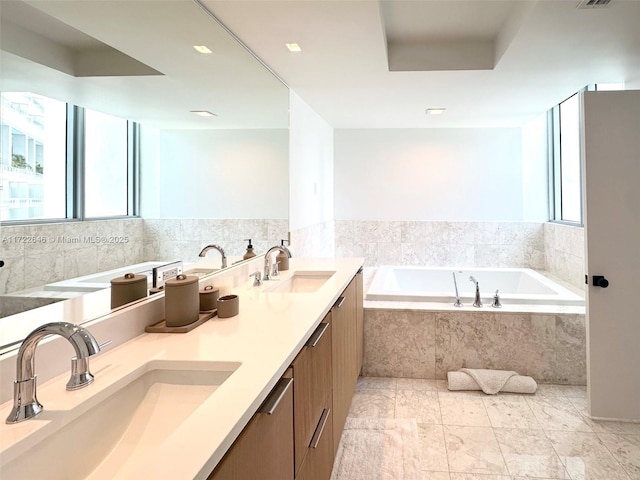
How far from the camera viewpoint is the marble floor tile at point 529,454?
2012 millimetres

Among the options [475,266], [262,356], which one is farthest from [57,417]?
[475,266]

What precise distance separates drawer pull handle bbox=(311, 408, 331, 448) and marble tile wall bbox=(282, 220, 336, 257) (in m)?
1.80

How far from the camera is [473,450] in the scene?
2.22 meters

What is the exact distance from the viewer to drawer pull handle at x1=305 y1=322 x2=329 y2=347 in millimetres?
1439

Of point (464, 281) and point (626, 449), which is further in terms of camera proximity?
point (464, 281)

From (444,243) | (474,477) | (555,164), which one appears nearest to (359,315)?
(474,477)

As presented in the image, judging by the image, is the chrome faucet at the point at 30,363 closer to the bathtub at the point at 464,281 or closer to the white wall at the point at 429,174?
the bathtub at the point at 464,281

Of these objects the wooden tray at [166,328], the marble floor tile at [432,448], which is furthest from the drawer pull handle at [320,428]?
the marble floor tile at [432,448]

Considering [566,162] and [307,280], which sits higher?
[566,162]

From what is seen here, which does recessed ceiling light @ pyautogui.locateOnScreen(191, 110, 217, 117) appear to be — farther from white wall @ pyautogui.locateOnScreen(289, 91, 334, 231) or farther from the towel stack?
the towel stack

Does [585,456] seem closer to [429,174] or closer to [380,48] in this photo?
[380,48]

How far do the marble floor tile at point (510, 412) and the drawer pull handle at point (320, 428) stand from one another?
1.29 metres

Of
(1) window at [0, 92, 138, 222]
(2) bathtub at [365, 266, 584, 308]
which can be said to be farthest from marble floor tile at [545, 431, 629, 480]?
(1) window at [0, 92, 138, 222]

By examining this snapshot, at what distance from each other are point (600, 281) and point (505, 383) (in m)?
0.93
